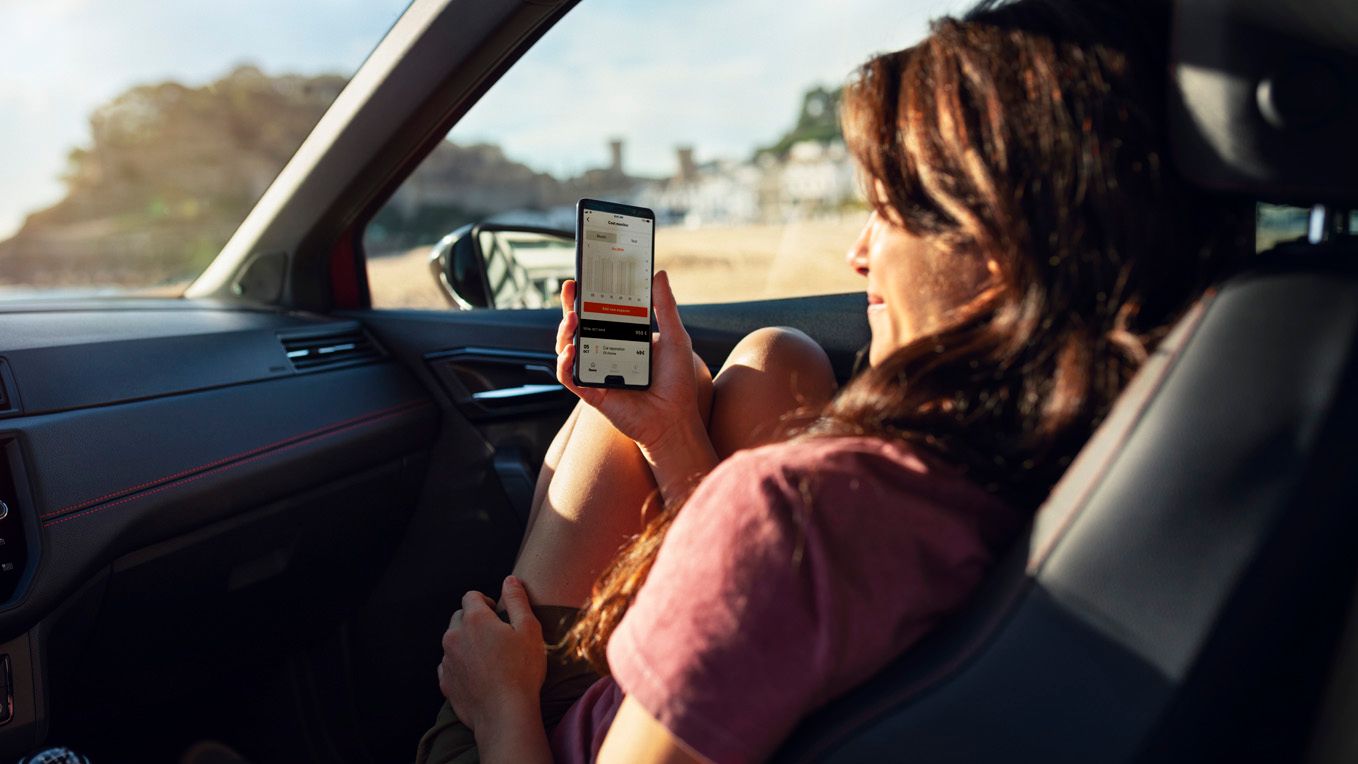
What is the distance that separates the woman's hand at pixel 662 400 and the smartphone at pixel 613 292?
0.02 meters

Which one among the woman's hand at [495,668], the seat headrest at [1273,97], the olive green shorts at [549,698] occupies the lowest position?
the olive green shorts at [549,698]

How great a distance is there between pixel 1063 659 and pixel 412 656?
6.20 ft

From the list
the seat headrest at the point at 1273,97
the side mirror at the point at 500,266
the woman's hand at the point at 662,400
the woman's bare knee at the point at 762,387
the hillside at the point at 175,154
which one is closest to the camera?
the seat headrest at the point at 1273,97

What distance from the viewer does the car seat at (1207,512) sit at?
87 centimetres

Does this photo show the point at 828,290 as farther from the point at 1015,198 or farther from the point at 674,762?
the point at 674,762

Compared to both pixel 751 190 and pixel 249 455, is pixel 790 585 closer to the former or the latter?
pixel 249 455

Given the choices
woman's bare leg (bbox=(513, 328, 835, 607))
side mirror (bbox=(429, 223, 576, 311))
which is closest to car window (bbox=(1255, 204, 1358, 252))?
woman's bare leg (bbox=(513, 328, 835, 607))

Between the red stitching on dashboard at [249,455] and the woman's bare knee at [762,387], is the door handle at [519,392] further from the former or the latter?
the woman's bare knee at [762,387]

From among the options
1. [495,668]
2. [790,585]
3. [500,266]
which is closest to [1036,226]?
[790,585]

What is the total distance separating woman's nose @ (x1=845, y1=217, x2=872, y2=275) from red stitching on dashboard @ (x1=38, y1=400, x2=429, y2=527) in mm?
1297

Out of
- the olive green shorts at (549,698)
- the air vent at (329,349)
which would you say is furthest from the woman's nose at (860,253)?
the air vent at (329,349)

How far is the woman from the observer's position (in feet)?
3.01

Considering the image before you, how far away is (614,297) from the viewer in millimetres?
1809

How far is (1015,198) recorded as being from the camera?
974 mm
